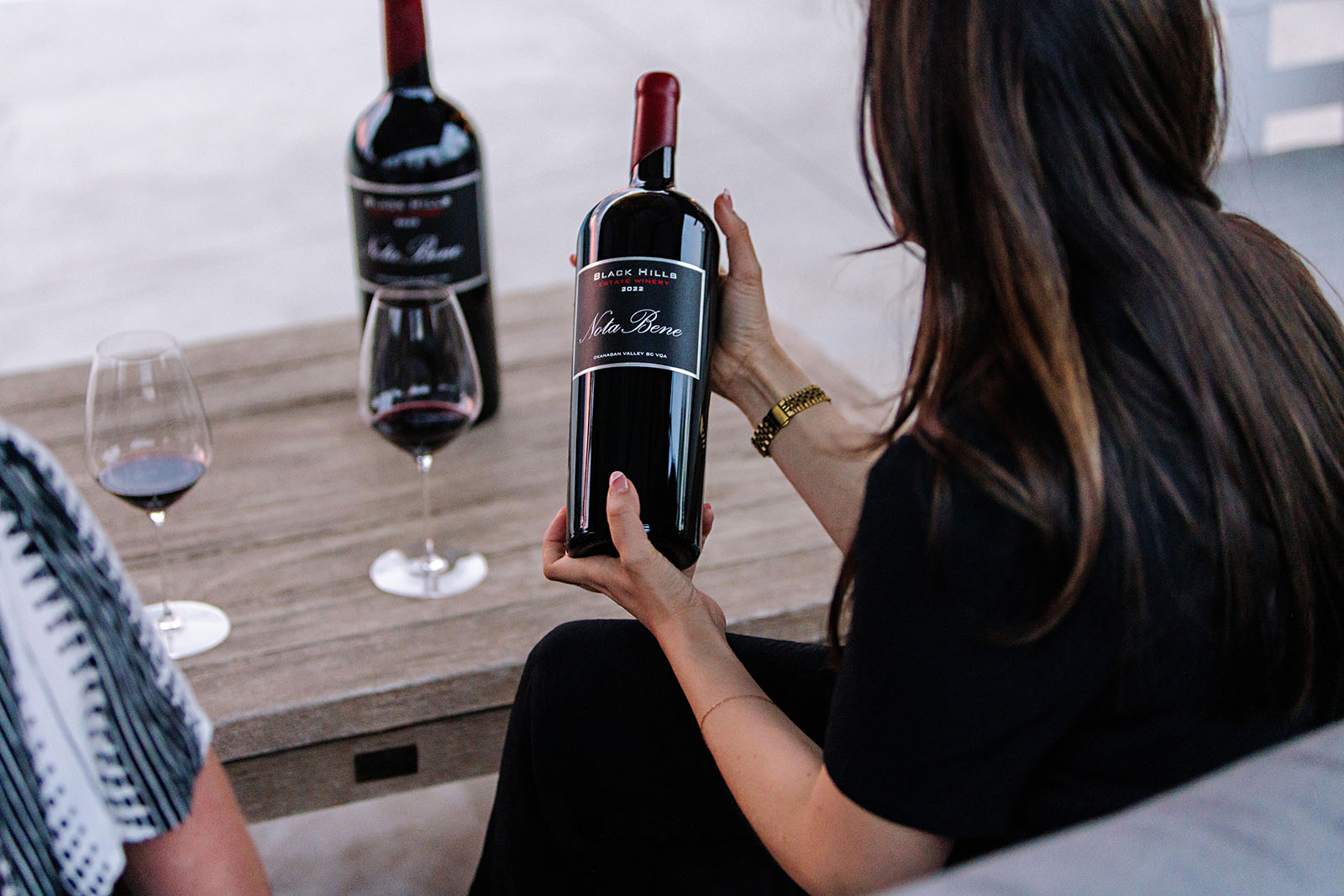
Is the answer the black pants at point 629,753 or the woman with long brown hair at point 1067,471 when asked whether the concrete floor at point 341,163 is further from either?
the woman with long brown hair at point 1067,471

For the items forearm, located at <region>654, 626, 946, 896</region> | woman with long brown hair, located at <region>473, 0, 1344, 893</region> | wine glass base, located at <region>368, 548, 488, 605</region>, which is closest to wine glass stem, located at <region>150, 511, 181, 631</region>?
wine glass base, located at <region>368, 548, 488, 605</region>

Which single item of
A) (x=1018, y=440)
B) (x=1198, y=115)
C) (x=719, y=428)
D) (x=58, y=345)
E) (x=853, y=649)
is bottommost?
(x=58, y=345)

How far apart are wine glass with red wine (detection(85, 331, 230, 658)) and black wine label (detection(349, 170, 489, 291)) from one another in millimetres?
246

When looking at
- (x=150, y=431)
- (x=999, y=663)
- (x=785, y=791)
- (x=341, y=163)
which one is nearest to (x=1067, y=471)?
(x=999, y=663)

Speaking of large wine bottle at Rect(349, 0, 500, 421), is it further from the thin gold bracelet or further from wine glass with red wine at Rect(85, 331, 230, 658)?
the thin gold bracelet

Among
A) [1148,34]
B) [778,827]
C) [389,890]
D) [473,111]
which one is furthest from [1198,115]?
[473,111]

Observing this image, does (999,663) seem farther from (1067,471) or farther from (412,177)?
(412,177)

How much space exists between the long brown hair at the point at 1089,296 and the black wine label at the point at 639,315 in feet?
0.75

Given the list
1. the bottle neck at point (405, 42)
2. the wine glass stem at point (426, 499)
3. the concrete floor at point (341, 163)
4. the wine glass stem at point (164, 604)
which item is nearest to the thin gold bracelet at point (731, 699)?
the wine glass stem at point (426, 499)

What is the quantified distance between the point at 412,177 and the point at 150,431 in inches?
13.7

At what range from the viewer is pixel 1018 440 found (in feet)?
2.35

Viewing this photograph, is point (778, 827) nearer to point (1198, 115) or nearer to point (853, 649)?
point (853, 649)

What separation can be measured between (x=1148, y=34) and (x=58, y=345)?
115 inches

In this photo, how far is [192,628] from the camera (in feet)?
3.65
